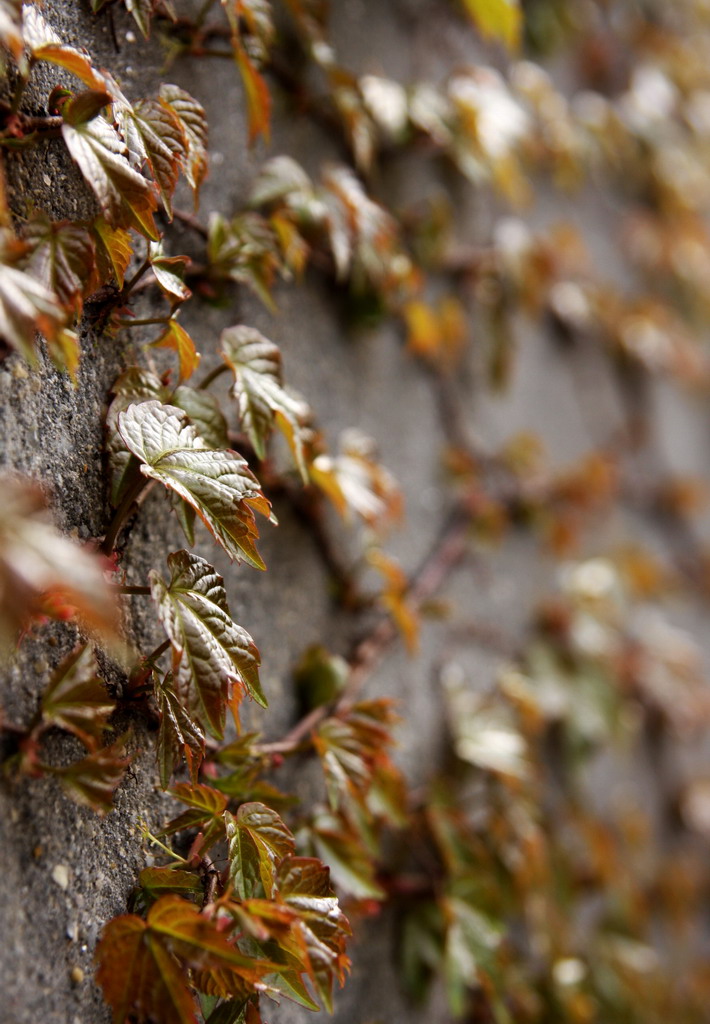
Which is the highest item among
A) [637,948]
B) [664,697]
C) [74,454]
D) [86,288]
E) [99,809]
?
[86,288]

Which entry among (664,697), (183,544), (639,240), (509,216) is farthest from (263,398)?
(639,240)

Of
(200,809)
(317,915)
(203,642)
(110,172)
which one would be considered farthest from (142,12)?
(317,915)

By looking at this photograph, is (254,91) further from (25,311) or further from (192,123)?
(25,311)

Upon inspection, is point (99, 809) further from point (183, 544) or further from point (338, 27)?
point (338, 27)

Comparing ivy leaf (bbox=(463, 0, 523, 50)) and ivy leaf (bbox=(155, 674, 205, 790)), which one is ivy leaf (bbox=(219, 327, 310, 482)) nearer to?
ivy leaf (bbox=(155, 674, 205, 790))

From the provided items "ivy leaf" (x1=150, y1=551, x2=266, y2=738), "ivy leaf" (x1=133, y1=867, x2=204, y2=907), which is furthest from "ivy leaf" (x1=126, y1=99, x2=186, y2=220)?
"ivy leaf" (x1=133, y1=867, x2=204, y2=907)

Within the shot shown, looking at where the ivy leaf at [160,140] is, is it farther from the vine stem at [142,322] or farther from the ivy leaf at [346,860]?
the ivy leaf at [346,860]
